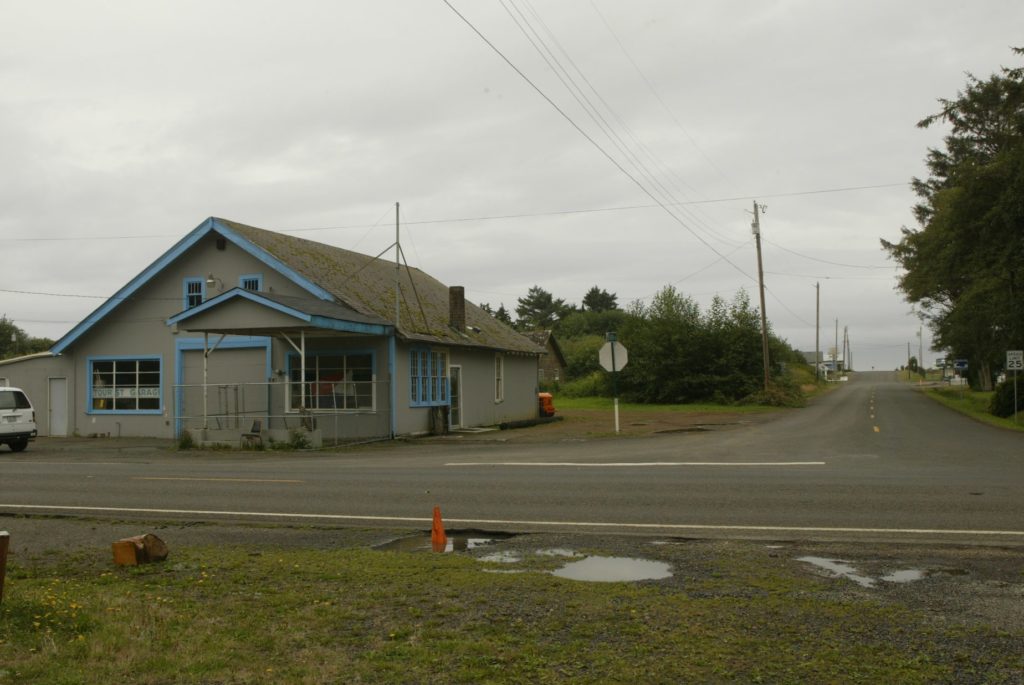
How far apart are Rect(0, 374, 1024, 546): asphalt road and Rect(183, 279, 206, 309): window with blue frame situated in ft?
25.3

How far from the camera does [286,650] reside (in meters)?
5.54

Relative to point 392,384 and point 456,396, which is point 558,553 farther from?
point 456,396

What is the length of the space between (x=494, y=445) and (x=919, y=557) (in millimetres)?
17713

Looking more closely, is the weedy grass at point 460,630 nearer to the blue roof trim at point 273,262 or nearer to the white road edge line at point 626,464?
the white road edge line at point 626,464

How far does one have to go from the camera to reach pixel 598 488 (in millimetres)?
13828

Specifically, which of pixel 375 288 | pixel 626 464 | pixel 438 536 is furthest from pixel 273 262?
pixel 438 536

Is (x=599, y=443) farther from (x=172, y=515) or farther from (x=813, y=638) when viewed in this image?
(x=813, y=638)

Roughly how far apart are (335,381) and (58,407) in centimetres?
1089

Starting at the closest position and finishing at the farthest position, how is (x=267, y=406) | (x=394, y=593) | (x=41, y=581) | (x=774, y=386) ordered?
(x=394, y=593)
(x=41, y=581)
(x=267, y=406)
(x=774, y=386)

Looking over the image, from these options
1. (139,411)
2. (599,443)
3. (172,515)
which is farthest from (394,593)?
(139,411)

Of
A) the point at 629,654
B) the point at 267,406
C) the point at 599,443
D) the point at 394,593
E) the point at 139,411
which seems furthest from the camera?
the point at 139,411

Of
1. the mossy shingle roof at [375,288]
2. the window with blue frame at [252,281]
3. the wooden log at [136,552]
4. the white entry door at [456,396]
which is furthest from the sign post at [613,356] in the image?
the wooden log at [136,552]

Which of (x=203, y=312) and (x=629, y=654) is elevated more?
(x=203, y=312)

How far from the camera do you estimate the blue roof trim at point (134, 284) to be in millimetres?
29553
